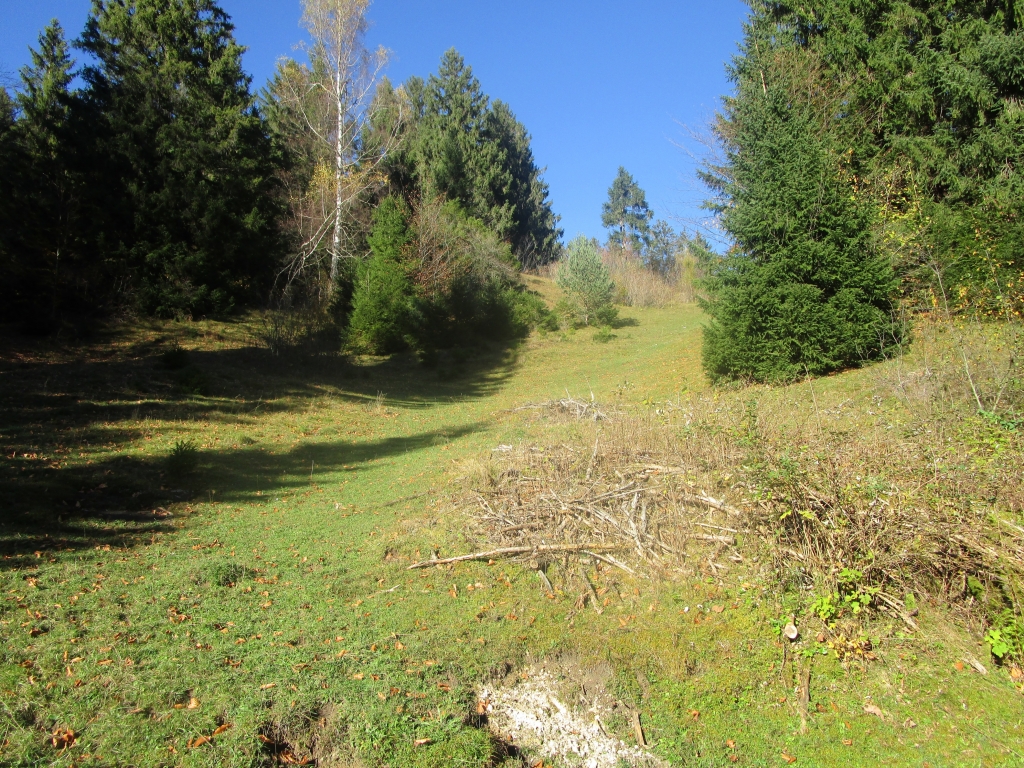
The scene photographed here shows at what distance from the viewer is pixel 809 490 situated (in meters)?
5.55

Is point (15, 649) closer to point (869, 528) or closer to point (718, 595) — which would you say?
point (718, 595)

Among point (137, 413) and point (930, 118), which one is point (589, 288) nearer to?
point (930, 118)

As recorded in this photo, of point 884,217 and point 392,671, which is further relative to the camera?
point 884,217

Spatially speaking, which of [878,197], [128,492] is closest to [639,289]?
[878,197]

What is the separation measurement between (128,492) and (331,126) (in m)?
24.1

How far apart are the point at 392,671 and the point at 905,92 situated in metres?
18.7

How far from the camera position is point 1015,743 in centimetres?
423

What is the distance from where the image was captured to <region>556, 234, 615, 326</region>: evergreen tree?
33.3m

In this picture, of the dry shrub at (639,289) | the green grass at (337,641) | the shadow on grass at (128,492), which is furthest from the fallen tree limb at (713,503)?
the dry shrub at (639,289)

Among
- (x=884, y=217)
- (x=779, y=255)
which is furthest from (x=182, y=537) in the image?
(x=884, y=217)

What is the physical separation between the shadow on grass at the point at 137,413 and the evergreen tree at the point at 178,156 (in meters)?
2.63

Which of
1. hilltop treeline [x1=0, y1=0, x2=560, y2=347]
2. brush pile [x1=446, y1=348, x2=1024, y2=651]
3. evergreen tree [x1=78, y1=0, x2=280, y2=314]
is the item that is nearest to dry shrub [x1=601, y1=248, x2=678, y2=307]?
hilltop treeline [x1=0, y1=0, x2=560, y2=347]

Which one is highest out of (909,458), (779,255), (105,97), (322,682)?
(105,97)

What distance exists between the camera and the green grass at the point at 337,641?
4211 millimetres
